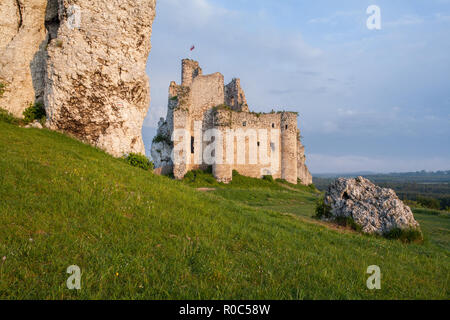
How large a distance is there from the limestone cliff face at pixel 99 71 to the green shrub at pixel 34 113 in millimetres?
1121

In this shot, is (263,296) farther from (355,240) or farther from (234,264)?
(355,240)

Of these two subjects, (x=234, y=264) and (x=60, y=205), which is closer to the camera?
(x=234, y=264)

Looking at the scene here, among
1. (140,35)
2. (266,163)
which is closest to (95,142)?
(140,35)

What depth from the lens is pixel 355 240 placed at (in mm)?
7301

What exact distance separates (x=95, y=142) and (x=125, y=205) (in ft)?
28.2

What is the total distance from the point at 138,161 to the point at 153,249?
972cm

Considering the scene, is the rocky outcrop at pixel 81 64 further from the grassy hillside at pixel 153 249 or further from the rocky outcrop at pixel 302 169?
the rocky outcrop at pixel 302 169

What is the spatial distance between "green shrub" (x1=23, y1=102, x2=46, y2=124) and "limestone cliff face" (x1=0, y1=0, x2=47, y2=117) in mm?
309

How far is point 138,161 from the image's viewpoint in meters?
13.0

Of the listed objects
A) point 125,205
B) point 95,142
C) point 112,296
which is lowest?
point 112,296

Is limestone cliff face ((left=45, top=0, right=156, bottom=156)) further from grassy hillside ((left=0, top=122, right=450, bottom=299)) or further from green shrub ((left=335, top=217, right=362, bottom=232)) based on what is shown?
green shrub ((left=335, top=217, right=362, bottom=232))

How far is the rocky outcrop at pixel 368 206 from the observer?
933 centimetres

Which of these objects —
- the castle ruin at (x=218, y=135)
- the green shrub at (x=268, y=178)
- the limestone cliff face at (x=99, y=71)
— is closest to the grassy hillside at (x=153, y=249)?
the limestone cliff face at (x=99, y=71)

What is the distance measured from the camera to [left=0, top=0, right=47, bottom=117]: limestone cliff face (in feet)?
40.0
